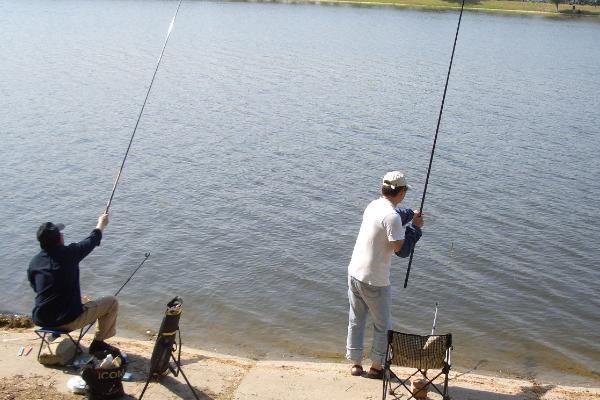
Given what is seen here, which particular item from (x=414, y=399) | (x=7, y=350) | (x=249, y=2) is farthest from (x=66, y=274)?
(x=249, y=2)

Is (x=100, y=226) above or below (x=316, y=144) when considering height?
above

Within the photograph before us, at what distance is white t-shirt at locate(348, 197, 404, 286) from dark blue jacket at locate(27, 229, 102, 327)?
2.35 metres

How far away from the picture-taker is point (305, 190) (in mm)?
14727

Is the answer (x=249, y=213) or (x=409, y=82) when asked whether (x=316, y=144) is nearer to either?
(x=249, y=213)

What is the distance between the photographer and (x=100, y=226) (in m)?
6.77

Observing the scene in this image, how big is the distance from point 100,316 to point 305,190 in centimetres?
832

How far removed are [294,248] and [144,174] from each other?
193 inches

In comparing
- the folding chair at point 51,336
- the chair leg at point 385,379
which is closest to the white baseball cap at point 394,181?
the chair leg at point 385,379

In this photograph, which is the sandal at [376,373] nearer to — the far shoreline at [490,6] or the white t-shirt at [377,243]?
the white t-shirt at [377,243]

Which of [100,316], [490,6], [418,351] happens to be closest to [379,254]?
[418,351]

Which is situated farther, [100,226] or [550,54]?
[550,54]

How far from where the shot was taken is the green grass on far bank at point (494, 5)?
70.9 m

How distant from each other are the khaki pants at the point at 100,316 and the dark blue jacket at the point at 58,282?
0.06m

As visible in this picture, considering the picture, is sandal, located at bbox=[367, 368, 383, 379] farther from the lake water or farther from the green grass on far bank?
the green grass on far bank
